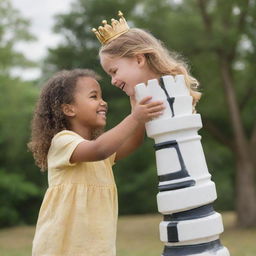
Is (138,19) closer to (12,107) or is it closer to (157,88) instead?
(12,107)

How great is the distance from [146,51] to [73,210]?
77 centimetres

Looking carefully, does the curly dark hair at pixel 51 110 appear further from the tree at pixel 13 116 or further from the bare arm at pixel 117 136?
the tree at pixel 13 116

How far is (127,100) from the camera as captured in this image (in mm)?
16234

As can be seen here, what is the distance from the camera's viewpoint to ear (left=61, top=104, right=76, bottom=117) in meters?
2.80

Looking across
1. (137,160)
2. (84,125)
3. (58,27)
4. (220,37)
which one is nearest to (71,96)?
(84,125)

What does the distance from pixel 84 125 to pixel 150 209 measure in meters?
20.6

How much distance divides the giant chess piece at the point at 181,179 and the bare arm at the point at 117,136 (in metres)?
0.04

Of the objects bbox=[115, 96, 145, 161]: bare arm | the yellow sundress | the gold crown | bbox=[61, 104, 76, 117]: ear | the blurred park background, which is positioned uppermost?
the blurred park background

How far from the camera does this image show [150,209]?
2317 cm

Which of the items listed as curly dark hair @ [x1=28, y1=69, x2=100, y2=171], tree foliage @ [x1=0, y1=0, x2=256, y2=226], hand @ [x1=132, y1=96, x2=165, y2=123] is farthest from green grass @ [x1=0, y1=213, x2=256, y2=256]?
hand @ [x1=132, y1=96, x2=165, y2=123]

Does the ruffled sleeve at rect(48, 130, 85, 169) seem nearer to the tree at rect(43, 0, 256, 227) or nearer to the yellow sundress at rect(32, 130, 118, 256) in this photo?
the yellow sundress at rect(32, 130, 118, 256)

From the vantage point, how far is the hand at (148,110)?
233 cm

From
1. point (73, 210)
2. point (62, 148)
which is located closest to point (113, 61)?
point (62, 148)

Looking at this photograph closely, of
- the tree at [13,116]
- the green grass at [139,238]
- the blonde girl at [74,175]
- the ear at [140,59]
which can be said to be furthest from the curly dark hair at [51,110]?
the tree at [13,116]
